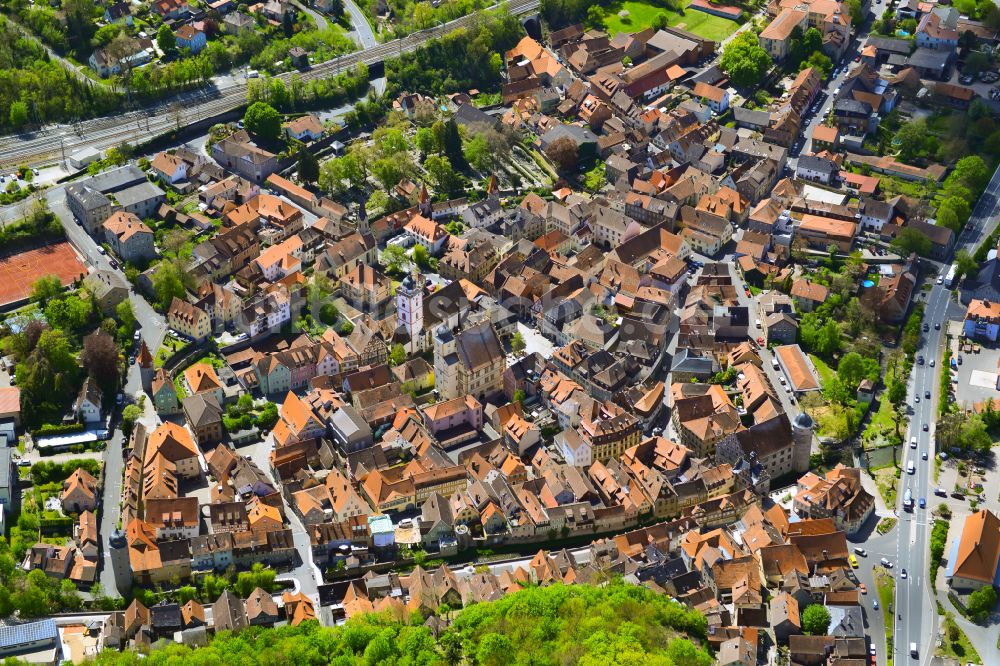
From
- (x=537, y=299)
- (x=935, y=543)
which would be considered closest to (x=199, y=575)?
(x=537, y=299)

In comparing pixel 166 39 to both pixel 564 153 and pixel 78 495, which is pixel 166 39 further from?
pixel 78 495

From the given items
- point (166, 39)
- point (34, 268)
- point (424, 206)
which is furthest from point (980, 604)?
point (166, 39)

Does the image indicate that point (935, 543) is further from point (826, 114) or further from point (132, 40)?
point (132, 40)

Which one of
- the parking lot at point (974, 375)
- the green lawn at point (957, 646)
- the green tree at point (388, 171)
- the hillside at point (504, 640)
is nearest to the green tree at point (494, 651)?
the hillside at point (504, 640)

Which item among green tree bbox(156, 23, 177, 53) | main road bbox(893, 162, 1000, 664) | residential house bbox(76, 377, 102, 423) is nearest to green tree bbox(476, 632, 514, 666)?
main road bbox(893, 162, 1000, 664)

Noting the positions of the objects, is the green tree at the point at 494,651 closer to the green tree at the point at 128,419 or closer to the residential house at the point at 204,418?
the residential house at the point at 204,418

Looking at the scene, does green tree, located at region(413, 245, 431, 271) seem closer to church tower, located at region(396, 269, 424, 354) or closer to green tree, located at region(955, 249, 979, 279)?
church tower, located at region(396, 269, 424, 354)

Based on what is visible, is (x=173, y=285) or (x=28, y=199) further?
(x=28, y=199)
